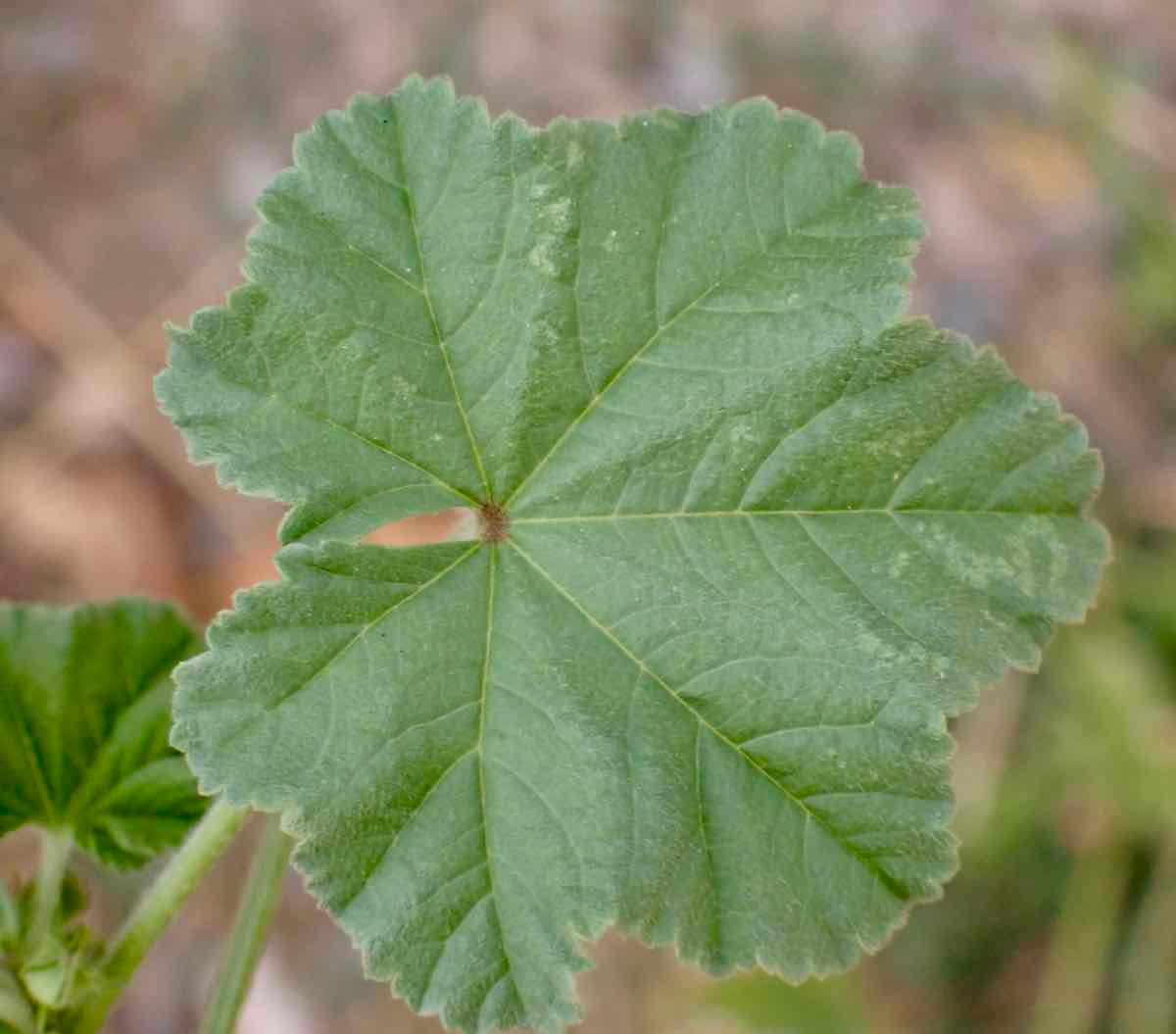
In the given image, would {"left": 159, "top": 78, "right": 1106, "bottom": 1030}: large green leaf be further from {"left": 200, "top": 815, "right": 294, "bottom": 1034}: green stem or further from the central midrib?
{"left": 200, "top": 815, "right": 294, "bottom": 1034}: green stem

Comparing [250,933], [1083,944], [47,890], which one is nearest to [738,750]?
[250,933]

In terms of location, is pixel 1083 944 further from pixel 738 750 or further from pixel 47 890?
pixel 47 890

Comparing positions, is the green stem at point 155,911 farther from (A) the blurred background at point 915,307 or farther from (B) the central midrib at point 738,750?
(A) the blurred background at point 915,307

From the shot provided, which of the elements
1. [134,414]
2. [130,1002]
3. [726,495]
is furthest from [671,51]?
[726,495]

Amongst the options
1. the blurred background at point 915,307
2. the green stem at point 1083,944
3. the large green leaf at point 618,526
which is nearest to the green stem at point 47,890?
the large green leaf at point 618,526

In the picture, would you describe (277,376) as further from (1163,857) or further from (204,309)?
(1163,857)
